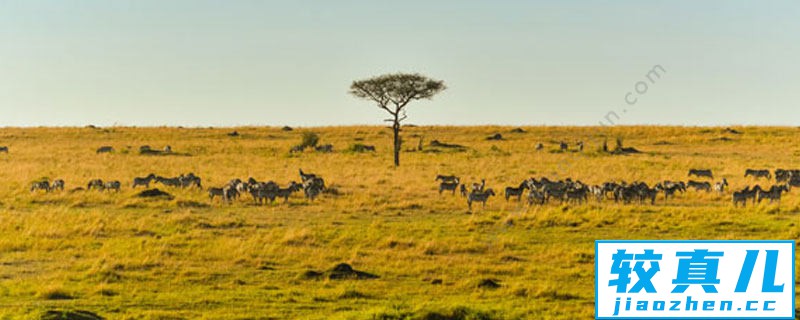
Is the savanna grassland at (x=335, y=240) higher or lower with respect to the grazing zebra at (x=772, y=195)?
lower

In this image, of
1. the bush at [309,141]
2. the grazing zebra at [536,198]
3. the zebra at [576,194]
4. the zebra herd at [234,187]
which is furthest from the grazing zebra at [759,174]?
the bush at [309,141]

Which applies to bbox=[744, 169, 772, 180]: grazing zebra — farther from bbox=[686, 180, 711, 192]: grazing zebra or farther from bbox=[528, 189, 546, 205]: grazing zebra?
bbox=[528, 189, 546, 205]: grazing zebra

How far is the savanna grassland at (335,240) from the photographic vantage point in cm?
1666

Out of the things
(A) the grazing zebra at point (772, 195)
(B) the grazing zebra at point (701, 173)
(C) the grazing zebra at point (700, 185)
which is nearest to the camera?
(A) the grazing zebra at point (772, 195)

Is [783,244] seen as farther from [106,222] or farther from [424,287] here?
[106,222]

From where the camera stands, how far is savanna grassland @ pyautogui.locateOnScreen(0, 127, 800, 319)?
16.7 meters

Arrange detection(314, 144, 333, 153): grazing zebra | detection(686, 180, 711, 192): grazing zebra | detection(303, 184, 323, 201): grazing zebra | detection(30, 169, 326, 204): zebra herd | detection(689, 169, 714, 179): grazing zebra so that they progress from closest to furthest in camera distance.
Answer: detection(30, 169, 326, 204): zebra herd
detection(303, 184, 323, 201): grazing zebra
detection(686, 180, 711, 192): grazing zebra
detection(689, 169, 714, 179): grazing zebra
detection(314, 144, 333, 153): grazing zebra

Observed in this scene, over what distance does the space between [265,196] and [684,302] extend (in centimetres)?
2048

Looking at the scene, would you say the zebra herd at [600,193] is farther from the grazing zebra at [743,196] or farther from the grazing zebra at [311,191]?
the grazing zebra at [311,191]

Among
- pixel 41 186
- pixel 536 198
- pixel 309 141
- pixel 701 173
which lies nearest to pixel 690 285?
pixel 536 198

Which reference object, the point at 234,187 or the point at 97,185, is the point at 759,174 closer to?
the point at 234,187

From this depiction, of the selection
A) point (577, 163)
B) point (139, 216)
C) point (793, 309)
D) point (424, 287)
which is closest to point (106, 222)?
point (139, 216)

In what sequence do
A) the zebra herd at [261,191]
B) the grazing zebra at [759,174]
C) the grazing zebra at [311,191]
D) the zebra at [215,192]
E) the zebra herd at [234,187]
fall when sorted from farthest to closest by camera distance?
1. the grazing zebra at [759,174]
2. the grazing zebra at [311,191]
3. the zebra at [215,192]
4. the zebra herd at [234,187]
5. the zebra herd at [261,191]

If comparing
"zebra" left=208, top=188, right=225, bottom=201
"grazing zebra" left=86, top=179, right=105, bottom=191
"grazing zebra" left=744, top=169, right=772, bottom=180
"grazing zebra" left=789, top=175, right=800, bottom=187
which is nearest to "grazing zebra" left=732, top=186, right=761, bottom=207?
"grazing zebra" left=789, top=175, right=800, bottom=187
